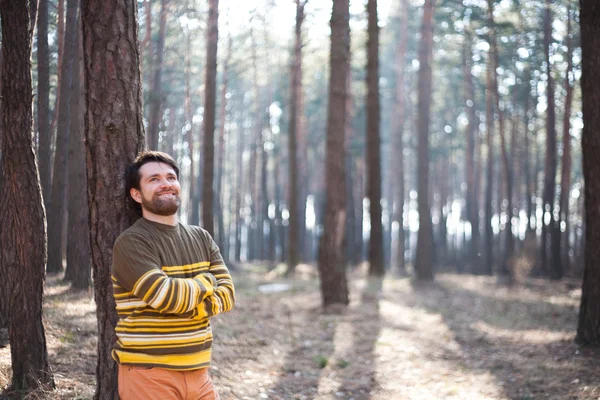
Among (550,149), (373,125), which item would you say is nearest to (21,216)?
(373,125)

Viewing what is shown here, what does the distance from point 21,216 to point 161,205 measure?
8.32 ft

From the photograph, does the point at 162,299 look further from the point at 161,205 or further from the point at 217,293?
the point at 161,205

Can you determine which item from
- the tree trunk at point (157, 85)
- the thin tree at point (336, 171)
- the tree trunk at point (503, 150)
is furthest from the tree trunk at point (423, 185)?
the tree trunk at point (157, 85)

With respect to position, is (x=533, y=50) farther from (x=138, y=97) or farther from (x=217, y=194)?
(x=138, y=97)

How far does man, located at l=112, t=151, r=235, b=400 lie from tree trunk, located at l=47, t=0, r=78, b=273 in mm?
7968

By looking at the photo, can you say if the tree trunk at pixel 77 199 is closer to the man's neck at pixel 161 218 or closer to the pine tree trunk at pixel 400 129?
the man's neck at pixel 161 218

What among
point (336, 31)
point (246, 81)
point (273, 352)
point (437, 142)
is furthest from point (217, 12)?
point (437, 142)

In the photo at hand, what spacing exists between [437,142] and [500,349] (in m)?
32.8

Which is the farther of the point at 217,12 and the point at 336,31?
the point at 217,12

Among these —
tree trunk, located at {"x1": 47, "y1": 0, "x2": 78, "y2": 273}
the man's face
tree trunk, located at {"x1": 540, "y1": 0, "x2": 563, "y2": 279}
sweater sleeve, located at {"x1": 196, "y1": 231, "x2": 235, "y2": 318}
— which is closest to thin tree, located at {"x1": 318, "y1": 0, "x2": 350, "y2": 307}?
tree trunk, located at {"x1": 47, "y1": 0, "x2": 78, "y2": 273}

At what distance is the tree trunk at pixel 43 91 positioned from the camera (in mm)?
8727

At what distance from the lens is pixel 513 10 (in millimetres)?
22891

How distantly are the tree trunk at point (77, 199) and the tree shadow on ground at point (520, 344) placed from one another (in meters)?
6.01

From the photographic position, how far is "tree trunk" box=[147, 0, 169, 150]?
12.3 m
